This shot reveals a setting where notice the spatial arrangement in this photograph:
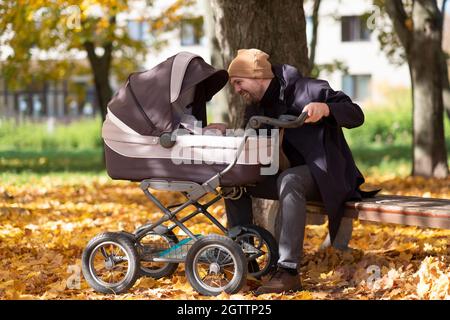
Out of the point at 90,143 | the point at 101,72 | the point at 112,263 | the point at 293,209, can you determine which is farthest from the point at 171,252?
the point at 90,143

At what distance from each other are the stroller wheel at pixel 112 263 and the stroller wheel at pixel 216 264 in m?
0.38

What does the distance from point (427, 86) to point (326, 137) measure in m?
8.65

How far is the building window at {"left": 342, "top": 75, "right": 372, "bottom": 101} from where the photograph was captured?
4384 centimetres

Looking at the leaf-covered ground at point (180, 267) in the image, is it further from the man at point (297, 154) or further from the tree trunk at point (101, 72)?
the tree trunk at point (101, 72)

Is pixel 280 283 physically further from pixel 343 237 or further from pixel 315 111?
pixel 343 237

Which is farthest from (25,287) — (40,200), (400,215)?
(40,200)

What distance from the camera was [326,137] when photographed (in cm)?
564

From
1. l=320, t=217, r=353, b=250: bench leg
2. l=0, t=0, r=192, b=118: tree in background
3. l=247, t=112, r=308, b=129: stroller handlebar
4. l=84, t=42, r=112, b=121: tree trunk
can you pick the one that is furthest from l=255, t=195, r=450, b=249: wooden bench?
l=84, t=42, r=112, b=121: tree trunk

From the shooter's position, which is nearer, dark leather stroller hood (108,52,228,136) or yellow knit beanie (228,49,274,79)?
dark leather stroller hood (108,52,228,136)

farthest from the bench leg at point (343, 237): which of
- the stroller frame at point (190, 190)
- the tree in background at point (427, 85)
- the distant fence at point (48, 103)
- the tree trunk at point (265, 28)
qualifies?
the distant fence at point (48, 103)

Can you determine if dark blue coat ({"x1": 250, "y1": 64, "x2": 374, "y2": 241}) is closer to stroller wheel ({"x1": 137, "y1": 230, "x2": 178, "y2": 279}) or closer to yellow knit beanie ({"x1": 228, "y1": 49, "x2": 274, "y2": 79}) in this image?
yellow knit beanie ({"x1": 228, "y1": 49, "x2": 274, "y2": 79})

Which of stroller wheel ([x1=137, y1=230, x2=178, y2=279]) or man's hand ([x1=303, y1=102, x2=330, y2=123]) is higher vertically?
man's hand ([x1=303, y1=102, x2=330, y2=123])

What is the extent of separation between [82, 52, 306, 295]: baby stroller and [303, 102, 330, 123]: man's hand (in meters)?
0.11

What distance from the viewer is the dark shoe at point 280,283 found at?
211 inches
